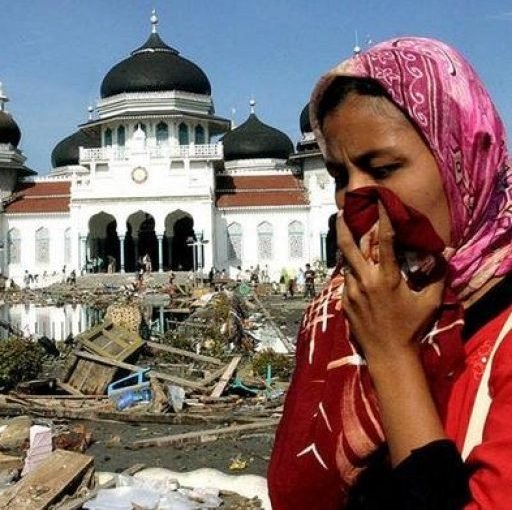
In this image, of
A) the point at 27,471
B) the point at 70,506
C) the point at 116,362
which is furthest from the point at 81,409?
the point at 70,506

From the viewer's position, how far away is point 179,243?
40688 millimetres

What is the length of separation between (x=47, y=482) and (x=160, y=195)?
3196cm

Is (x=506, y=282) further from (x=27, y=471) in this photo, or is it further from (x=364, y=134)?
(x=27, y=471)

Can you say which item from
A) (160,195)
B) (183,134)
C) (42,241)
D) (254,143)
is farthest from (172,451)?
(254,143)

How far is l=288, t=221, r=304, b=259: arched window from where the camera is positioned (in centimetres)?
3769

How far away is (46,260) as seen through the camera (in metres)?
38.7

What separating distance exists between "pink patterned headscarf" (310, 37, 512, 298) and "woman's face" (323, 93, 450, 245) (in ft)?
0.06

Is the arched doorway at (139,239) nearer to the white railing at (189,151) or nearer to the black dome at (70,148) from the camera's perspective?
the white railing at (189,151)

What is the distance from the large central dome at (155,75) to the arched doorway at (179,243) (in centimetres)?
596

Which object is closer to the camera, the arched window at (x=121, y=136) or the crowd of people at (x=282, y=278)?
the crowd of people at (x=282, y=278)

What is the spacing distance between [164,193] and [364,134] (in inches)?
1417

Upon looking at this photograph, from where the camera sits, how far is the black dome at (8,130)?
4156 centimetres

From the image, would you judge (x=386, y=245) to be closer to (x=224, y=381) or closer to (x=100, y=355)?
(x=224, y=381)

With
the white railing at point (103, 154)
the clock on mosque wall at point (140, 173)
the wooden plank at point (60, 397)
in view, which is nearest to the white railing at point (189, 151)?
the clock on mosque wall at point (140, 173)
